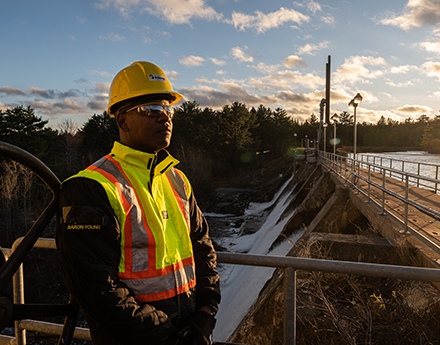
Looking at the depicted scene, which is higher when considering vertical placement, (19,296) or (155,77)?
(155,77)

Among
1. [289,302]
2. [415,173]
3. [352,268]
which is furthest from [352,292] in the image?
[415,173]

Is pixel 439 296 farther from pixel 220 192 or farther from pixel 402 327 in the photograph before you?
pixel 220 192

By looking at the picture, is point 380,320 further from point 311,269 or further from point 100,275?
point 100,275

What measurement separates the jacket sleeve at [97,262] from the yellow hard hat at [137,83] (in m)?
0.58

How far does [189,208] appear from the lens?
1.94 meters

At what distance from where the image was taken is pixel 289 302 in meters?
2.02

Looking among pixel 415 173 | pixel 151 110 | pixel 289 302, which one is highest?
pixel 151 110

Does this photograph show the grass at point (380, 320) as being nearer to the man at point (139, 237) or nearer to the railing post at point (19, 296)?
the man at point (139, 237)

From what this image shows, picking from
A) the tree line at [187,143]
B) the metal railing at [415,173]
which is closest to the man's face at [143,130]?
the metal railing at [415,173]

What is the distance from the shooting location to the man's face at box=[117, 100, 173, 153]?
183 centimetres

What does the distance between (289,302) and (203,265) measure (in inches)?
23.6

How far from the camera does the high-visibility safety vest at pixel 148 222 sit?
151 centimetres

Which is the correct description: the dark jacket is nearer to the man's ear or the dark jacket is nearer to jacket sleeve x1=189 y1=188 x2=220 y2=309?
jacket sleeve x1=189 y1=188 x2=220 y2=309

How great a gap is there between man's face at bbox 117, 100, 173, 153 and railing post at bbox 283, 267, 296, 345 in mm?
1073
